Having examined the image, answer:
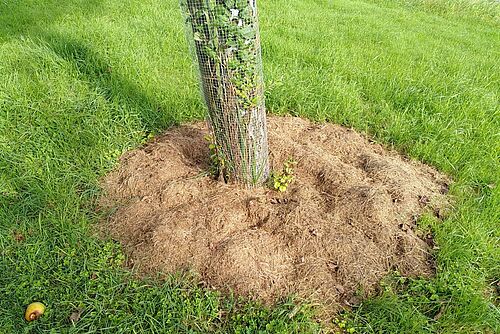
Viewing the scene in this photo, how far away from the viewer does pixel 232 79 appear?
2033 mm

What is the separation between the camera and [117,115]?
10.6 ft

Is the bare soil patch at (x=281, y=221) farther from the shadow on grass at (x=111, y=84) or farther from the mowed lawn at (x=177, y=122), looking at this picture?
the shadow on grass at (x=111, y=84)

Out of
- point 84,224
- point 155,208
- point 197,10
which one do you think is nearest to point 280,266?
point 155,208

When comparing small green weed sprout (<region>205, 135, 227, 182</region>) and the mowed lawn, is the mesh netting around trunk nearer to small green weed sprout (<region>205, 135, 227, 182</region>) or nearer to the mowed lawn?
small green weed sprout (<region>205, 135, 227, 182</region>)

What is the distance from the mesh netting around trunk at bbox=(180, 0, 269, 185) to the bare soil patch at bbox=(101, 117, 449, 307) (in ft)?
0.82

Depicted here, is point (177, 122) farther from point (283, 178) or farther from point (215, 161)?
point (283, 178)

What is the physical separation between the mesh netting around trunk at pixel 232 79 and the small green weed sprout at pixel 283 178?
85mm

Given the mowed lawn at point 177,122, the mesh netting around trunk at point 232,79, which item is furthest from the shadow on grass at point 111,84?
the mesh netting around trunk at point 232,79

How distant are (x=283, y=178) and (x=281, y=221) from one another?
30 centimetres

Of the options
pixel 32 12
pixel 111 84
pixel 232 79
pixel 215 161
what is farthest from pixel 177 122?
pixel 32 12

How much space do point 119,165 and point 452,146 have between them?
8.70 ft

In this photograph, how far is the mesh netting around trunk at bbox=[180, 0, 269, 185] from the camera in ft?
6.15

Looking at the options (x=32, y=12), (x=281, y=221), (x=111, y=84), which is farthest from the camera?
(x=32, y=12)

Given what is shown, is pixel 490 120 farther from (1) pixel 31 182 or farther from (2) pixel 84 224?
(1) pixel 31 182
